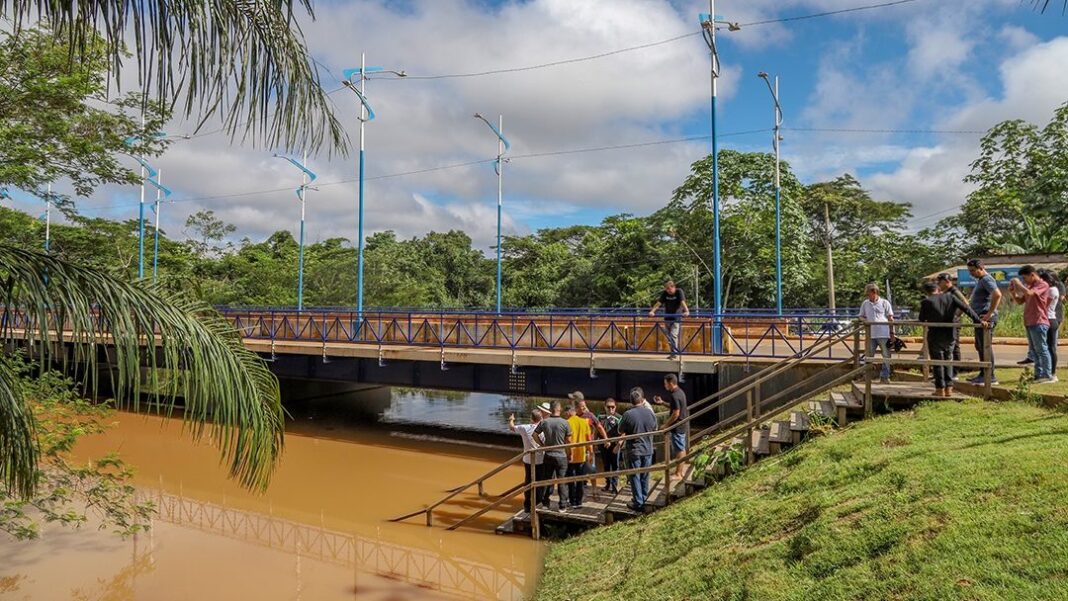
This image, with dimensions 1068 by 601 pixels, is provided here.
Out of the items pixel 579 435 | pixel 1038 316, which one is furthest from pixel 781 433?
pixel 1038 316

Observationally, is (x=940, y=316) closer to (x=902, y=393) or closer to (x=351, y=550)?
(x=902, y=393)

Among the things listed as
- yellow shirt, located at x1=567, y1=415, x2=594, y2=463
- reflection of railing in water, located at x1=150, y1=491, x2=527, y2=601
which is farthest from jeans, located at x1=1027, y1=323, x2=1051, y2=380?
reflection of railing in water, located at x1=150, y1=491, x2=527, y2=601

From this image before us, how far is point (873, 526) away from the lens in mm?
5086

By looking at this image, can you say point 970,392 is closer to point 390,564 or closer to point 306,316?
point 390,564

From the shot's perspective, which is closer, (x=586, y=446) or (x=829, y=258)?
(x=586, y=446)

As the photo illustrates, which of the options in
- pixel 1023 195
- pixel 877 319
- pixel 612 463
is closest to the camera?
pixel 877 319

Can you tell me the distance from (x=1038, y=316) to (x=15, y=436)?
10234 millimetres

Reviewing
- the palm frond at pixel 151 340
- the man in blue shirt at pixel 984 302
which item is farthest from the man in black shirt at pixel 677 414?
the palm frond at pixel 151 340

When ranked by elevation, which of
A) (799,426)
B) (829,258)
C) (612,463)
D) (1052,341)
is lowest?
(612,463)

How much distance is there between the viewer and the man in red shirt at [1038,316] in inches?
326

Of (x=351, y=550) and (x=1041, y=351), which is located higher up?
(x=1041, y=351)

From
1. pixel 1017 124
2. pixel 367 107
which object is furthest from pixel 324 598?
pixel 1017 124

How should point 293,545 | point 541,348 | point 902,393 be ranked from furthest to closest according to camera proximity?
point 541,348 < point 293,545 < point 902,393

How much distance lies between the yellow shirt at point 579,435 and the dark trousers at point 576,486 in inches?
4.6
